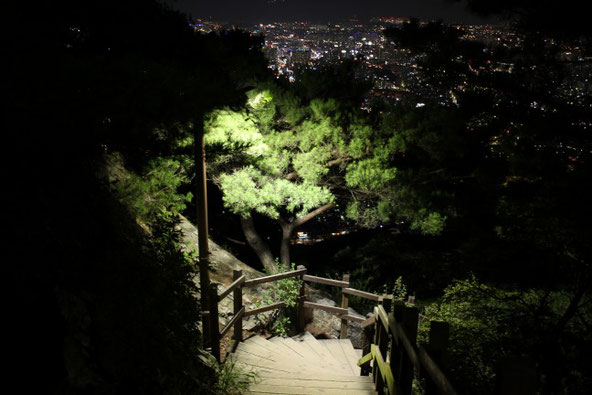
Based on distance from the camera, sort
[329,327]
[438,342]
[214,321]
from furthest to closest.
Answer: [329,327] < [214,321] < [438,342]

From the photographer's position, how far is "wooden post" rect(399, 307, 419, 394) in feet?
9.73

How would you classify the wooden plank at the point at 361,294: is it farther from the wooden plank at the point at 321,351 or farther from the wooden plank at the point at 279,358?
the wooden plank at the point at 279,358

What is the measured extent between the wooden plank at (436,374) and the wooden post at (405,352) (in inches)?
17.5

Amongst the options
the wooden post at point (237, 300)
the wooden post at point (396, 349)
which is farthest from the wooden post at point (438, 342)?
the wooden post at point (237, 300)

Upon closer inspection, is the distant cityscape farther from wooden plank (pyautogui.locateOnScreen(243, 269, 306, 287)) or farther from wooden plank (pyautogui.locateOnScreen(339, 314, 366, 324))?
wooden plank (pyautogui.locateOnScreen(339, 314, 366, 324))

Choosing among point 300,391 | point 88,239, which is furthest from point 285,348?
point 88,239

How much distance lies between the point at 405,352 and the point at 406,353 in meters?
0.02

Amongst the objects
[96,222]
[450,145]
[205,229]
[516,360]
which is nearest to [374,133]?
[450,145]

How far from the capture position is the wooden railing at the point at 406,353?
2.38 metres

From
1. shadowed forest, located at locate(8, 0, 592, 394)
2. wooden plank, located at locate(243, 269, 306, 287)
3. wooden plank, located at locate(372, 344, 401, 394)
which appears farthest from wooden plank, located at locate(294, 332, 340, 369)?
shadowed forest, located at locate(8, 0, 592, 394)

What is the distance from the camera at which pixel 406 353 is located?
9.69ft

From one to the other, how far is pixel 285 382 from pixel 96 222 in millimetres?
2817

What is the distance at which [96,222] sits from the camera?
3.71 meters

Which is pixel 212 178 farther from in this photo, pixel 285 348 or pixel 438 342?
pixel 438 342
